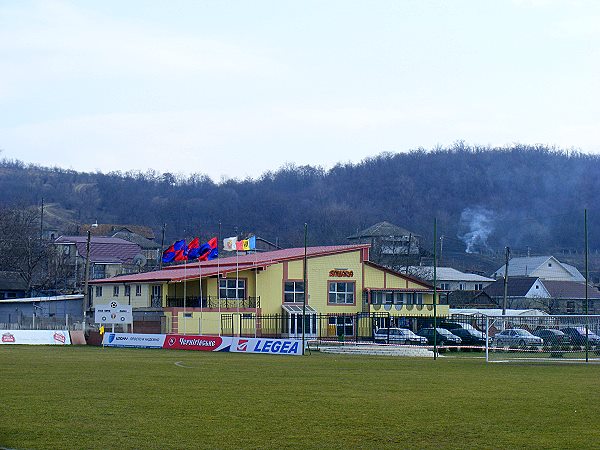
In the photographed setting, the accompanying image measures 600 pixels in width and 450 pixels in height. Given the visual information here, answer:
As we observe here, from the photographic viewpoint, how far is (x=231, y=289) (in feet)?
250

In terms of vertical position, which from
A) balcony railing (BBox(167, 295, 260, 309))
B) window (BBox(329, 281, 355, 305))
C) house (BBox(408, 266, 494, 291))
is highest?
house (BBox(408, 266, 494, 291))

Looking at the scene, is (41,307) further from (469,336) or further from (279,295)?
(469,336)

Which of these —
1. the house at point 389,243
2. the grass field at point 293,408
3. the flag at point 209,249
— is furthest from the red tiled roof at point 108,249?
the grass field at point 293,408

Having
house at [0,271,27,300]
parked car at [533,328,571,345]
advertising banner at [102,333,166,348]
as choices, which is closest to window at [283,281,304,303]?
advertising banner at [102,333,166,348]

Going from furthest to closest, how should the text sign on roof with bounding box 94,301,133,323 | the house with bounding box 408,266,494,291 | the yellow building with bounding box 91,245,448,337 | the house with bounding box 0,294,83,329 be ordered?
the house with bounding box 408,266,494,291 < the house with bounding box 0,294,83,329 < the yellow building with bounding box 91,245,448,337 < the text sign on roof with bounding box 94,301,133,323

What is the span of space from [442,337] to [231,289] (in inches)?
749

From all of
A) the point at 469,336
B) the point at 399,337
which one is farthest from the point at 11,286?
the point at 469,336

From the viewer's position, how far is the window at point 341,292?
264 feet

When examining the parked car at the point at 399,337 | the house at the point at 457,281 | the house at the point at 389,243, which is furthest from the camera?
the house at the point at 389,243

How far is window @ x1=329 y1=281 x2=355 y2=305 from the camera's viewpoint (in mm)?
80562

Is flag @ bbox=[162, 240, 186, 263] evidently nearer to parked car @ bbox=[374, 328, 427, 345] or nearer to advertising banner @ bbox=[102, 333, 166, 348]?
advertising banner @ bbox=[102, 333, 166, 348]

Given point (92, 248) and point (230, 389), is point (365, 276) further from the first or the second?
point (92, 248)

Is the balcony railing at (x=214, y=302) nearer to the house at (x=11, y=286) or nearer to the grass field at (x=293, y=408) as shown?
the house at (x=11, y=286)

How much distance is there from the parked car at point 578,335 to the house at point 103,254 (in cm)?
9533
